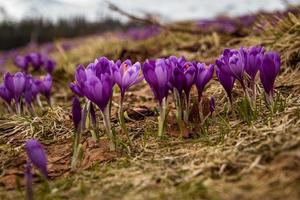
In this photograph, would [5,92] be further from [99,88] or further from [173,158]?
[173,158]

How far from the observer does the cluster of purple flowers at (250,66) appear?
2092 mm

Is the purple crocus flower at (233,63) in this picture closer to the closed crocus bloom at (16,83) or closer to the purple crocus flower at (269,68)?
the purple crocus flower at (269,68)

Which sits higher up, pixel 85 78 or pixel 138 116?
pixel 85 78

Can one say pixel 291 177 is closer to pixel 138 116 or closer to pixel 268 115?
pixel 268 115

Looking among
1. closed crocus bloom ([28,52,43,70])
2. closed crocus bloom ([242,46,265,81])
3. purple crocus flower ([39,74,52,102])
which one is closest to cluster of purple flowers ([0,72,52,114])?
purple crocus flower ([39,74,52,102])

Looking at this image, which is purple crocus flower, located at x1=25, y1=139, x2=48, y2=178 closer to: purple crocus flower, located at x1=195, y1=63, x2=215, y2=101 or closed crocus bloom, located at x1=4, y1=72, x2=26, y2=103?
purple crocus flower, located at x1=195, y1=63, x2=215, y2=101

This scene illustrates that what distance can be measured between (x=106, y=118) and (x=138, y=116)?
67cm

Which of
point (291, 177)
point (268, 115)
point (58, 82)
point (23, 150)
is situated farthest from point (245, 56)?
point (58, 82)

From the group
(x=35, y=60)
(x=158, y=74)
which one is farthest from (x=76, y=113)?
(x=35, y=60)

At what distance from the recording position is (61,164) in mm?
1995

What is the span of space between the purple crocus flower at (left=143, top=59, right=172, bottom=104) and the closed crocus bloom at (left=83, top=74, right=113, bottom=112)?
18 cm

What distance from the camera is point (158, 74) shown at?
202 cm

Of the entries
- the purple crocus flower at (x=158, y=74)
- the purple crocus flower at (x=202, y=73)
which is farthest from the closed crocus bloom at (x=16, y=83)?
the purple crocus flower at (x=202, y=73)

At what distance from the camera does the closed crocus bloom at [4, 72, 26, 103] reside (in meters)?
2.63
